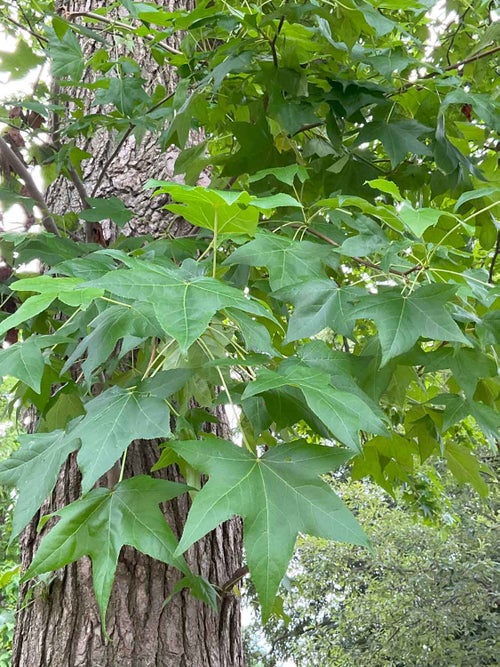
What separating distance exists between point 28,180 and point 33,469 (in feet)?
2.18

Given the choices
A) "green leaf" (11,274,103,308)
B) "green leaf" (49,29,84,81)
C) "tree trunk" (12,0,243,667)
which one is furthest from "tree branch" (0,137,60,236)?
"green leaf" (11,274,103,308)

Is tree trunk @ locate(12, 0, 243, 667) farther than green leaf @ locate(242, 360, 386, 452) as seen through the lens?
Yes

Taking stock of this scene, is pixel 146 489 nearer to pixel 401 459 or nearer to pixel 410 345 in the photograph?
pixel 410 345

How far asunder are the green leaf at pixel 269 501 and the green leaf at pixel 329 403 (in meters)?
0.06

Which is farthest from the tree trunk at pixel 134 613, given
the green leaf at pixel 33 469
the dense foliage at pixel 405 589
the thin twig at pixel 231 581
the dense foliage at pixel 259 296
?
the dense foliage at pixel 405 589

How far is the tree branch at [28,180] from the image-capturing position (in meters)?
1.18

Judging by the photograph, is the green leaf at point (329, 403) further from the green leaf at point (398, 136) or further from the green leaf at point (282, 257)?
the green leaf at point (398, 136)

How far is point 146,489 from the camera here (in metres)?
0.77

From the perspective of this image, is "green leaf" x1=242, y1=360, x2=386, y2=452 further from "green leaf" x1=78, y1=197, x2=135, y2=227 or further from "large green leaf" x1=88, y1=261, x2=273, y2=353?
"green leaf" x1=78, y1=197, x2=135, y2=227

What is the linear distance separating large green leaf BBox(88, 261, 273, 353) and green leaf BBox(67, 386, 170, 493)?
0.15 meters

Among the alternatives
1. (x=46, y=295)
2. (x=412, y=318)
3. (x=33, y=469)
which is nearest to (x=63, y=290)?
(x=46, y=295)

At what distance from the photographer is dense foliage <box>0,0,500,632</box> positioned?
2.20ft

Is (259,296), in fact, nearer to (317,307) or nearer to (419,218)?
(317,307)

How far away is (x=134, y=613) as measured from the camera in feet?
3.91
